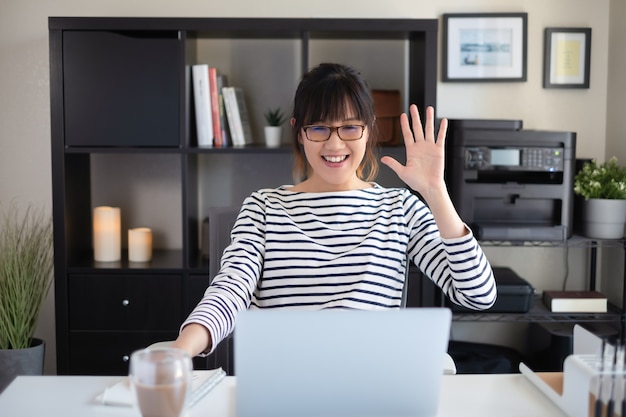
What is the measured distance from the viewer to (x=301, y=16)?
11.1ft

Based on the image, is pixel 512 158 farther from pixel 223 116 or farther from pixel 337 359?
pixel 337 359

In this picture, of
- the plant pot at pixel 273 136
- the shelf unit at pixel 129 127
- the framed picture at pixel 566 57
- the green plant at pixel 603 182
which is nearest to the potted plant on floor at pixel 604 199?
the green plant at pixel 603 182

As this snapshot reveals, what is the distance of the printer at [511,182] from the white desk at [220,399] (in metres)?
1.60

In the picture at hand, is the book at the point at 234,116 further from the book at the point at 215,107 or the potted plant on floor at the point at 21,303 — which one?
the potted plant on floor at the point at 21,303

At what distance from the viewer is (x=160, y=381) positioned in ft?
3.56

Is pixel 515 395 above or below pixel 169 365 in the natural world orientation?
below

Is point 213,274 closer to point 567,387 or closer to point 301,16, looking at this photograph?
point 567,387

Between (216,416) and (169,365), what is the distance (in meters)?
0.27

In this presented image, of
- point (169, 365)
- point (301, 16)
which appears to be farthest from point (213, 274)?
point (301, 16)

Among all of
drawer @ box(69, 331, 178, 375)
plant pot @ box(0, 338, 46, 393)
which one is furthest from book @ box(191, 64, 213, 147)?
plant pot @ box(0, 338, 46, 393)

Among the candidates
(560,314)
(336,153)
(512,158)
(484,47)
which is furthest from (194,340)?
(484,47)

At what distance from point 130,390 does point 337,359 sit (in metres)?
0.42

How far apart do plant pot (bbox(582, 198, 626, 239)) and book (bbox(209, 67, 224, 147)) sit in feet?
4.82

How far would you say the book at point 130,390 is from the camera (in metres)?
1.35
